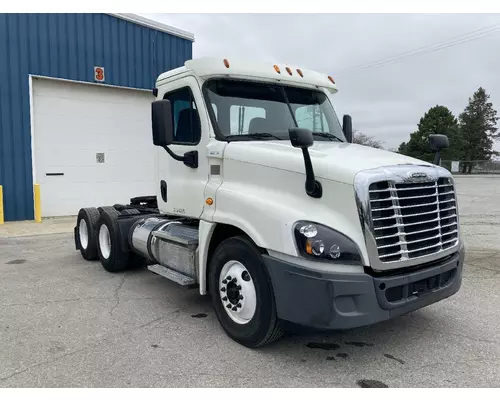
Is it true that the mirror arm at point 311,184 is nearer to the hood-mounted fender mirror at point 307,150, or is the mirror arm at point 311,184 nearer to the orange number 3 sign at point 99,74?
the hood-mounted fender mirror at point 307,150

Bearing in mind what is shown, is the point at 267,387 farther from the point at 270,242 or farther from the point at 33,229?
the point at 33,229

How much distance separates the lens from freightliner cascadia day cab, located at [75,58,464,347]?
11.0 feet

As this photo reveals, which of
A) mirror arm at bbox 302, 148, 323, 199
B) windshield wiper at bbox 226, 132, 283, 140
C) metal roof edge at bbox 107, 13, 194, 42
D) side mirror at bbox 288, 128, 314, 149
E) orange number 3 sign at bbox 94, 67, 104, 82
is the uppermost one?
metal roof edge at bbox 107, 13, 194, 42

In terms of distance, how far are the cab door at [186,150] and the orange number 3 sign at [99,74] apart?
862 centimetres

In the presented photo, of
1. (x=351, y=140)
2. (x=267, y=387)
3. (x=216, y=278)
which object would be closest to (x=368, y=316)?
(x=267, y=387)

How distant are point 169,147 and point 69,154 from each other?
8.85m

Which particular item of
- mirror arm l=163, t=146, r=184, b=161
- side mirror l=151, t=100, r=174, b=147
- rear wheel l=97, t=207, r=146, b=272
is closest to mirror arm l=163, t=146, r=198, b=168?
mirror arm l=163, t=146, r=184, b=161

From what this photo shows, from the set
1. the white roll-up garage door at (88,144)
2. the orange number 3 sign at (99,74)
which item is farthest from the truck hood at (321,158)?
the orange number 3 sign at (99,74)

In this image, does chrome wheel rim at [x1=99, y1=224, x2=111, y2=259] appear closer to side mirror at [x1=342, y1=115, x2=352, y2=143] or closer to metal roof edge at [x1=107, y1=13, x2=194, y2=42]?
side mirror at [x1=342, y1=115, x2=352, y2=143]

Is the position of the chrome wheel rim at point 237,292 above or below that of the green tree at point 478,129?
below

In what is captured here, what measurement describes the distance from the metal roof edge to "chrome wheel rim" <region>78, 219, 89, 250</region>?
810 cm

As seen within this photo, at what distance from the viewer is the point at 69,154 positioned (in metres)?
12.8

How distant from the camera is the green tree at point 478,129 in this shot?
68.2m

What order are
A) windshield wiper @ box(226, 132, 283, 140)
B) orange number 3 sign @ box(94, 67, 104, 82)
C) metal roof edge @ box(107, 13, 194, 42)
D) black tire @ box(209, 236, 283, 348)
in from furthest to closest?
metal roof edge @ box(107, 13, 194, 42)
orange number 3 sign @ box(94, 67, 104, 82)
windshield wiper @ box(226, 132, 283, 140)
black tire @ box(209, 236, 283, 348)
